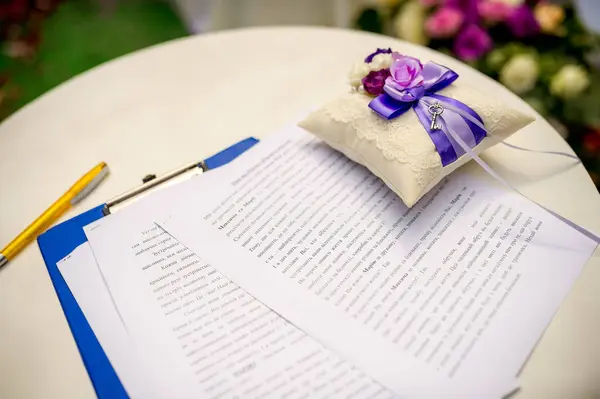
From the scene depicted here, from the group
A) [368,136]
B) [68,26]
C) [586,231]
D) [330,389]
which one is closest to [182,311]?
[330,389]

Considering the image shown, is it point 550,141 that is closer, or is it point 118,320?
point 118,320

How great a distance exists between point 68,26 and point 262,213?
1.65m

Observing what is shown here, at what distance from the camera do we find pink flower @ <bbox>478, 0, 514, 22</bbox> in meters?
1.16

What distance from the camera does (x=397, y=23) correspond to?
136cm

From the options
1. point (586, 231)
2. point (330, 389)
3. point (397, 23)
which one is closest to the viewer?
point (330, 389)

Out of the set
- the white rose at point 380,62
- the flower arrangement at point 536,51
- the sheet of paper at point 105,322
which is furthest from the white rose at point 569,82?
the sheet of paper at point 105,322

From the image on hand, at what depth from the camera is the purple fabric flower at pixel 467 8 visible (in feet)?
3.93

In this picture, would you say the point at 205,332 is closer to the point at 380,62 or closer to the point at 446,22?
the point at 380,62

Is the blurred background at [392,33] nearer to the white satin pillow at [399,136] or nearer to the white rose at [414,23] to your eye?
the white rose at [414,23]

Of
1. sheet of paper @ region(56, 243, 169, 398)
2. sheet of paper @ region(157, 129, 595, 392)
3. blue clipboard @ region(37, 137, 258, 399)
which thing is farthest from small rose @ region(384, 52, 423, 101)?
sheet of paper @ region(56, 243, 169, 398)

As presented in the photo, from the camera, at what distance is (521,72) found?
44.0 inches

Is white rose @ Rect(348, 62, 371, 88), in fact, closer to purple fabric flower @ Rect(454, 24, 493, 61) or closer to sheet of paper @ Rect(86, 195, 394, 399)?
sheet of paper @ Rect(86, 195, 394, 399)

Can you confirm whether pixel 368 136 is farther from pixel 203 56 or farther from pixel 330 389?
pixel 203 56

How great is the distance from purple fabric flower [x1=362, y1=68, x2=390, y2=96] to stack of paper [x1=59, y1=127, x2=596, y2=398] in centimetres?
10
